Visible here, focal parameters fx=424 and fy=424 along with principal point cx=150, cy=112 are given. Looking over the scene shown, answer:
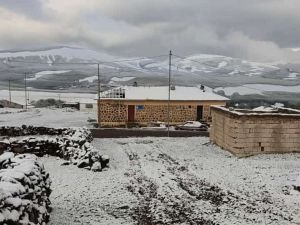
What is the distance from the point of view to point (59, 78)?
179 m

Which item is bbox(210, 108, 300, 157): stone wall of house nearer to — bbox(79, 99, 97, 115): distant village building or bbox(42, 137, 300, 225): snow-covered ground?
bbox(42, 137, 300, 225): snow-covered ground

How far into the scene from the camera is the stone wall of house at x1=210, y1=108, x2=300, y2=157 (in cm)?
2238

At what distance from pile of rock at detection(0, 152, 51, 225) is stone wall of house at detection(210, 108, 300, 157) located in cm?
1325

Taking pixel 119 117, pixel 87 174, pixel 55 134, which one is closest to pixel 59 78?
pixel 119 117

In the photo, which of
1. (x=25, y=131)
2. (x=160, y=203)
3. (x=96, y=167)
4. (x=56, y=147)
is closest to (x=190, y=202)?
(x=160, y=203)

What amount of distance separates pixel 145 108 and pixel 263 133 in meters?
22.7

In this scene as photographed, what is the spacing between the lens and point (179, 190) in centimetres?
1494

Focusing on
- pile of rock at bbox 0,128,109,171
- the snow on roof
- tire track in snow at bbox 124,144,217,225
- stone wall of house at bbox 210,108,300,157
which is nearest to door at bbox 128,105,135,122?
the snow on roof


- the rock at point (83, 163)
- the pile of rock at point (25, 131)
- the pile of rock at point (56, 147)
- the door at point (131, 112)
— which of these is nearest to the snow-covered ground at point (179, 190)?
the rock at point (83, 163)

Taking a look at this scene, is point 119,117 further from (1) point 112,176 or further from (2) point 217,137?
(1) point 112,176

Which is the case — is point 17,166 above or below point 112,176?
above

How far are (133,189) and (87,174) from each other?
10.5 ft

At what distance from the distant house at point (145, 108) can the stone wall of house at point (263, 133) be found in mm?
21450

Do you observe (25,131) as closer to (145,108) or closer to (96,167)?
(96,167)
